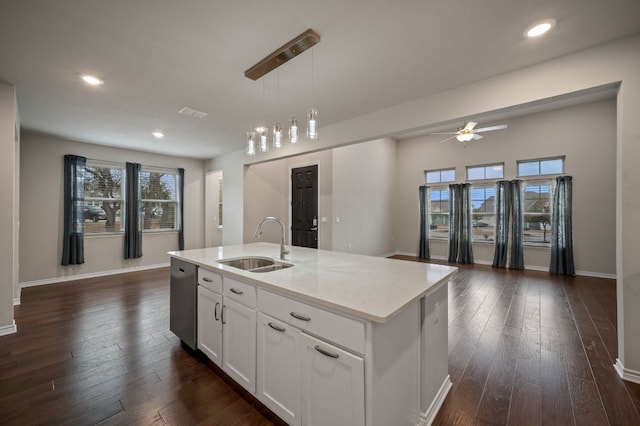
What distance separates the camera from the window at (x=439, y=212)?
7070 mm

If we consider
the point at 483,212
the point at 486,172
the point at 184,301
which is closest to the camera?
the point at 184,301

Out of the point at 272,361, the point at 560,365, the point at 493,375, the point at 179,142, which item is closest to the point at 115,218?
the point at 179,142

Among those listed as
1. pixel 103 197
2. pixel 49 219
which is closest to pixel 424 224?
pixel 103 197

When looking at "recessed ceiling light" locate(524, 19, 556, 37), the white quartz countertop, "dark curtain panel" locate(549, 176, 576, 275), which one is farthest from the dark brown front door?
"dark curtain panel" locate(549, 176, 576, 275)

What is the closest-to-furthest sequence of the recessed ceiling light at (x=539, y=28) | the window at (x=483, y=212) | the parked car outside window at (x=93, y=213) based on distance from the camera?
1. the recessed ceiling light at (x=539, y=28)
2. the parked car outside window at (x=93, y=213)
3. the window at (x=483, y=212)

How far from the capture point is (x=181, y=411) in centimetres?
171

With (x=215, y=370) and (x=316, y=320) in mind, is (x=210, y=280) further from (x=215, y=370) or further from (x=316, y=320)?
(x=316, y=320)

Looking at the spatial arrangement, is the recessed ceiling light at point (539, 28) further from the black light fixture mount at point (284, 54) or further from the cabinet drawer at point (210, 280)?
the cabinet drawer at point (210, 280)

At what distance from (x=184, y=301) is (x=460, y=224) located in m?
6.44

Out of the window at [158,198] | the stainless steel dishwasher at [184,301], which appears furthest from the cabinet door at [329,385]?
the window at [158,198]

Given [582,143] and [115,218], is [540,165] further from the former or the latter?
[115,218]

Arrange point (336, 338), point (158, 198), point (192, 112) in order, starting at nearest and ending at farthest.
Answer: point (336, 338) → point (192, 112) → point (158, 198)

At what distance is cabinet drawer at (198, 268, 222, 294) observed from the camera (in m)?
2.04

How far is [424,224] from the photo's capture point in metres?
7.14
